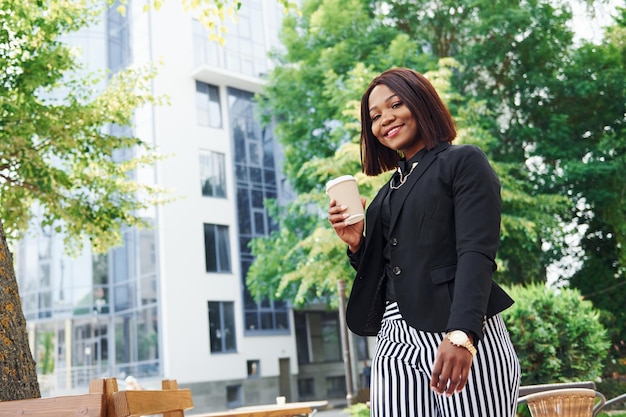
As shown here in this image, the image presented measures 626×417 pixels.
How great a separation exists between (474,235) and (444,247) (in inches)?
4.5

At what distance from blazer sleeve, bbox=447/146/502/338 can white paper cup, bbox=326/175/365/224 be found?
32 cm

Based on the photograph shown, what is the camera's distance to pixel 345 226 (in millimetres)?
2254

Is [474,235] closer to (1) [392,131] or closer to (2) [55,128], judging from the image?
(1) [392,131]

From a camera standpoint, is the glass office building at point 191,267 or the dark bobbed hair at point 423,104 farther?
the glass office building at point 191,267

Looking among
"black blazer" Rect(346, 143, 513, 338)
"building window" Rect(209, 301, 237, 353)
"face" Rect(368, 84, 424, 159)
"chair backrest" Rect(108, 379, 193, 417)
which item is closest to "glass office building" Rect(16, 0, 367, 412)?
"building window" Rect(209, 301, 237, 353)

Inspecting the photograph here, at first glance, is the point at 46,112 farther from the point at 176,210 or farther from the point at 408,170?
the point at 176,210

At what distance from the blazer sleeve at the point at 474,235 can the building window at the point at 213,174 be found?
2631 cm

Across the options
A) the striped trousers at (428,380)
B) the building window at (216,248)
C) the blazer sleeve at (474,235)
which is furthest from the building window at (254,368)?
the blazer sleeve at (474,235)

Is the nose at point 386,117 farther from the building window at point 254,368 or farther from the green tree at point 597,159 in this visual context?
the building window at point 254,368

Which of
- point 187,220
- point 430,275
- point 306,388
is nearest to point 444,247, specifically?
point 430,275

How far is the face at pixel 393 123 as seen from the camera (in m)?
2.25

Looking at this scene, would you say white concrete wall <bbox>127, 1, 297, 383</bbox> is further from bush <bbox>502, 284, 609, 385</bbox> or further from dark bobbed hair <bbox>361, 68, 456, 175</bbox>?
dark bobbed hair <bbox>361, 68, 456, 175</bbox>

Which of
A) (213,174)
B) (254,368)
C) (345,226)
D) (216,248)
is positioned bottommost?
(254,368)

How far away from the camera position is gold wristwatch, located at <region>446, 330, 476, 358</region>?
1816mm
